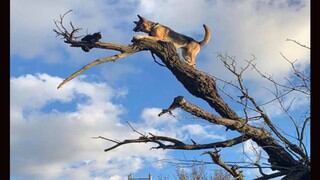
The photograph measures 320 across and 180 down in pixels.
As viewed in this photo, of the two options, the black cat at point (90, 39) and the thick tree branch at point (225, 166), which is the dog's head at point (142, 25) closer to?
the black cat at point (90, 39)

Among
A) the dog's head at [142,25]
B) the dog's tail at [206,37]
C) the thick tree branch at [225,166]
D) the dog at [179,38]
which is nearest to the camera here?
the thick tree branch at [225,166]

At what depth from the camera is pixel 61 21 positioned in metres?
5.68

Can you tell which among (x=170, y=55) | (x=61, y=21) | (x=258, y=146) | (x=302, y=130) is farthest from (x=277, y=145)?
(x=61, y=21)

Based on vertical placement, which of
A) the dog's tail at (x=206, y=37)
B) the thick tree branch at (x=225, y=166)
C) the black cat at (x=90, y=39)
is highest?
the dog's tail at (x=206, y=37)

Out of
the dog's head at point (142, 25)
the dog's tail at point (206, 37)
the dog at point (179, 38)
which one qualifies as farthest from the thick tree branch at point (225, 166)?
the dog's head at point (142, 25)

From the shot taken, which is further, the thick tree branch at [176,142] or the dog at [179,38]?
the dog at [179,38]

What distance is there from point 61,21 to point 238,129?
2.51 metres

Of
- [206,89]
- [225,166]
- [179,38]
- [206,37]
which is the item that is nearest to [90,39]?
[206,89]

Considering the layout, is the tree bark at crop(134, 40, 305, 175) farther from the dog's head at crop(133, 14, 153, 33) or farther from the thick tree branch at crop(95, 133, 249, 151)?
the dog's head at crop(133, 14, 153, 33)

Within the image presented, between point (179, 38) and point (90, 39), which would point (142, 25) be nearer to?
point (179, 38)

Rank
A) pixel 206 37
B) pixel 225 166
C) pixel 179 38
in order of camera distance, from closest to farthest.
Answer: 1. pixel 225 166
2. pixel 206 37
3. pixel 179 38

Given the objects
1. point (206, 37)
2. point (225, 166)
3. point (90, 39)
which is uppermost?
point (206, 37)
